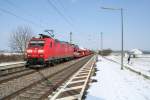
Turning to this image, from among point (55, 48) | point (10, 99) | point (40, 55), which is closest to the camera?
point (10, 99)

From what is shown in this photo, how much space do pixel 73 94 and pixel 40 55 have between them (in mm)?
15955

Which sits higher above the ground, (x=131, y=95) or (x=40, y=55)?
(x=40, y=55)

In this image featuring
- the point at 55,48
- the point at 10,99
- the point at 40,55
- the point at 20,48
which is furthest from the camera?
the point at 20,48

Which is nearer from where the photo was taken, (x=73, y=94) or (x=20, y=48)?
(x=73, y=94)

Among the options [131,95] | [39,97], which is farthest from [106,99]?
[39,97]

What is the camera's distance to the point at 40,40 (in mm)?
28438

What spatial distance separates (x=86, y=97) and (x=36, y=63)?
17.2 meters

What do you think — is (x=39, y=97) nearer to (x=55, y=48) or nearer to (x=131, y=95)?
(x=131, y=95)

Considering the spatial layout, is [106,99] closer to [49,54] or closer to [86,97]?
[86,97]

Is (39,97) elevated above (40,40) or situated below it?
below

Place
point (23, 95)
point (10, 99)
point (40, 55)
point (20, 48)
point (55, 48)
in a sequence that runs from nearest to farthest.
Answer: point (10, 99) < point (23, 95) < point (40, 55) < point (55, 48) < point (20, 48)

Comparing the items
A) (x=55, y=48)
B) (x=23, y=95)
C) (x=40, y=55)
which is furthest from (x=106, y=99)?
(x=55, y=48)

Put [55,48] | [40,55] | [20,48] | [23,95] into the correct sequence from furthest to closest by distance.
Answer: [20,48], [55,48], [40,55], [23,95]

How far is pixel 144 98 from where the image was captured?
1105 cm
